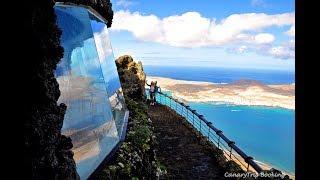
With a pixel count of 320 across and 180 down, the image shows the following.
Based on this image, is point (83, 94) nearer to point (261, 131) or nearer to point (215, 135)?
point (215, 135)

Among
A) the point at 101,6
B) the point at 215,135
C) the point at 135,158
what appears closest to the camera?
the point at 135,158

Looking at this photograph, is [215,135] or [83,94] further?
[215,135]

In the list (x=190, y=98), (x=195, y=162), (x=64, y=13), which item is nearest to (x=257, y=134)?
(x=190, y=98)

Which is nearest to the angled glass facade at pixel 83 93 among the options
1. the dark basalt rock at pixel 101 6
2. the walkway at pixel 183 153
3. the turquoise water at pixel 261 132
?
the dark basalt rock at pixel 101 6

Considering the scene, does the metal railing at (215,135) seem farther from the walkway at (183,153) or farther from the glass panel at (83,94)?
the glass panel at (83,94)

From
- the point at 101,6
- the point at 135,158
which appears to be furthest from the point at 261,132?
the point at 135,158
